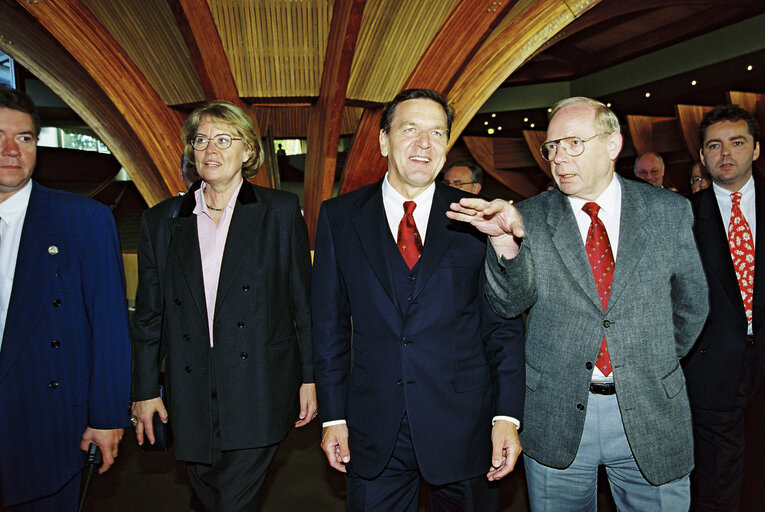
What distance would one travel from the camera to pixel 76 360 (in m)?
1.94

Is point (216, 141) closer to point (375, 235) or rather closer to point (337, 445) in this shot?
point (375, 235)

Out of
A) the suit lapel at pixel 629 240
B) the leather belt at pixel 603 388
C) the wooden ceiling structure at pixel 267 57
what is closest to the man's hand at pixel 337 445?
the leather belt at pixel 603 388

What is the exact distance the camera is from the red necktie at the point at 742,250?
259 cm

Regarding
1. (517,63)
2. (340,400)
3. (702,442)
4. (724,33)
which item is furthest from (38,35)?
(724,33)

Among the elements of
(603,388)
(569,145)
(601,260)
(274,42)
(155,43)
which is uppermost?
(155,43)

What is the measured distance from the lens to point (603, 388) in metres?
1.91

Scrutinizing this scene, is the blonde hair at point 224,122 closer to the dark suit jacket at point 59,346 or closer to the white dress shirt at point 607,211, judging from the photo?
the dark suit jacket at point 59,346

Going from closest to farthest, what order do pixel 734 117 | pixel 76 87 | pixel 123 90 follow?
pixel 734 117 < pixel 123 90 < pixel 76 87

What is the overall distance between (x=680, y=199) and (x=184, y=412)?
224cm

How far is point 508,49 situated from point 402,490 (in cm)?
900

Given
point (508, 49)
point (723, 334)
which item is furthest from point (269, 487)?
point (508, 49)

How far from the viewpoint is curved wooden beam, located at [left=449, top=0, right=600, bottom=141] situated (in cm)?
908

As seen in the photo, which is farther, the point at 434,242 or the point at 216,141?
the point at 216,141

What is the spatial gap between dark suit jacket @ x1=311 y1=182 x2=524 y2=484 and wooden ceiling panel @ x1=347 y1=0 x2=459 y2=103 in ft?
25.1
